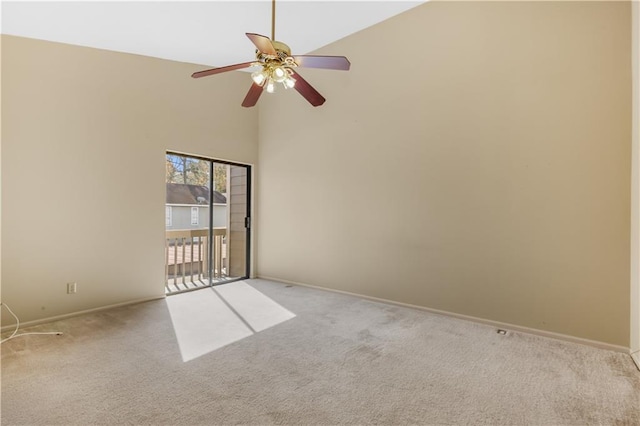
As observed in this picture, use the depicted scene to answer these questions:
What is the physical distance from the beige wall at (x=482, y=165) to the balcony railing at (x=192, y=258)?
1.60 metres

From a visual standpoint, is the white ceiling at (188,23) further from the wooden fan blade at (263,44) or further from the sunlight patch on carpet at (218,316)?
the sunlight patch on carpet at (218,316)

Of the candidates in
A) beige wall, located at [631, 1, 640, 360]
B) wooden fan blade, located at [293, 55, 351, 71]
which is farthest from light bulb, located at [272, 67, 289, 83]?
beige wall, located at [631, 1, 640, 360]

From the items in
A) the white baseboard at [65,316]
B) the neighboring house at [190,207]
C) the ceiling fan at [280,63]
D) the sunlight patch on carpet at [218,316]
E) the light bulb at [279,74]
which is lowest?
the sunlight patch on carpet at [218,316]

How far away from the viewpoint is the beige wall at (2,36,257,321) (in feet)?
9.98

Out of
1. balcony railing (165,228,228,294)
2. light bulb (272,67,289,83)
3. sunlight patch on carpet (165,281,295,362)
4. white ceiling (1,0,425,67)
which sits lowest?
sunlight patch on carpet (165,281,295,362)

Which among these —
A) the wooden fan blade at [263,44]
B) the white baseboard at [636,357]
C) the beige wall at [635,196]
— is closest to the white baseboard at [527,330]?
the white baseboard at [636,357]

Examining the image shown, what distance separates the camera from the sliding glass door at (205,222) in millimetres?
4500

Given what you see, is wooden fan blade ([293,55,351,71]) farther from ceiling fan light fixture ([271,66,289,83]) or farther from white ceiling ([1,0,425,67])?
white ceiling ([1,0,425,67])

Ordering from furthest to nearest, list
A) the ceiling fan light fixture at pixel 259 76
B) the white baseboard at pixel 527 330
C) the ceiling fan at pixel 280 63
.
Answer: the white baseboard at pixel 527 330
the ceiling fan light fixture at pixel 259 76
the ceiling fan at pixel 280 63

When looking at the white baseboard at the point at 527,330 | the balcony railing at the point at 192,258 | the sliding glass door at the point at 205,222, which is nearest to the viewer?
the white baseboard at the point at 527,330

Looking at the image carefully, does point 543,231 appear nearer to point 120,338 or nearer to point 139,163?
point 120,338

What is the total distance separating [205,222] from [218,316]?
192 centimetres

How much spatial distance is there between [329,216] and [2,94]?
3.81 metres

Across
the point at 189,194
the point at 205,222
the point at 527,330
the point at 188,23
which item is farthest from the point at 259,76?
the point at 527,330
